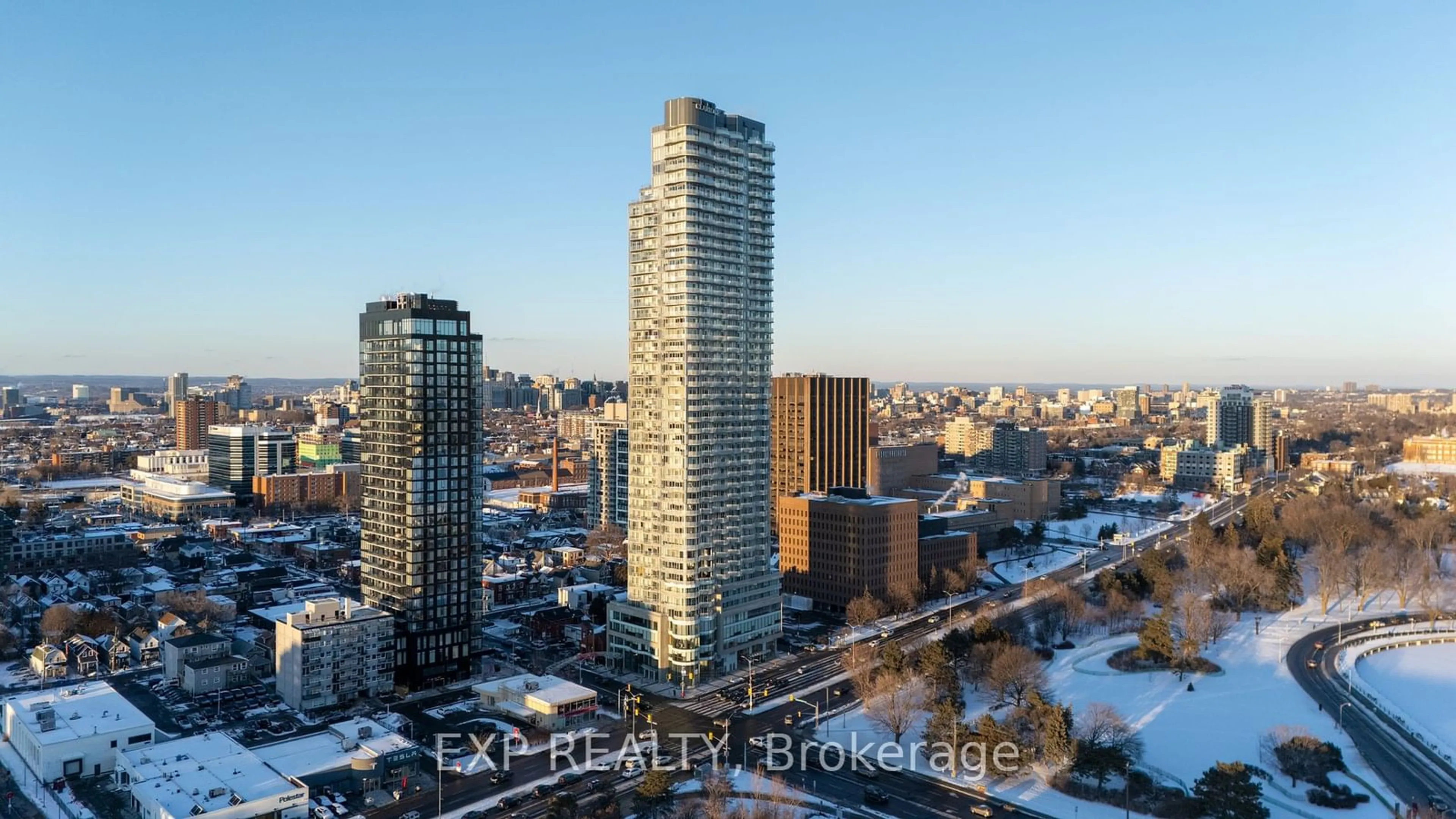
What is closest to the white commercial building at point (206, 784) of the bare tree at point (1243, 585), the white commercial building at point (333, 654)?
the white commercial building at point (333, 654)

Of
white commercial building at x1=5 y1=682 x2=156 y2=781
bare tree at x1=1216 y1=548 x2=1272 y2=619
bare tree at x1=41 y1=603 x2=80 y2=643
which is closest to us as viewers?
white commercial building at x1=5 y1=682 x2=156 y2=781

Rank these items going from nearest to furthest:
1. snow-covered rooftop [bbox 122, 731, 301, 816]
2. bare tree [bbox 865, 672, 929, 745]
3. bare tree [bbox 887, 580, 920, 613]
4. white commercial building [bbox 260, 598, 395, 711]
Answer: snow-covered rooftop [bbox 122, 731, 301, 816]
bare tree [bbox 865, 672, 929, 745]
white commercial building [bbox 260, 598, 395, 711]
bare tree [bbox 887, 580, 920, 613]

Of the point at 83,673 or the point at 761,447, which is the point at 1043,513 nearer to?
the point at 761,447

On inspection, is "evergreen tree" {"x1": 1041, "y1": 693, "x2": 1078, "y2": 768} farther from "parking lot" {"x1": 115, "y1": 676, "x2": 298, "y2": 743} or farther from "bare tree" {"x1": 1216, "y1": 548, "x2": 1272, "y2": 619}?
"bare tree" {"x1": 1216, "y1": 548, "x2": 1272, "y2": 619}

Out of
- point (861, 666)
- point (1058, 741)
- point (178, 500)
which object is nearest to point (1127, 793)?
point (1058, 741)

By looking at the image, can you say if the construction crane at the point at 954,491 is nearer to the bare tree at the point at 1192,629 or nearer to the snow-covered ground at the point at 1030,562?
the snow-covered ground at the point at 1030,562

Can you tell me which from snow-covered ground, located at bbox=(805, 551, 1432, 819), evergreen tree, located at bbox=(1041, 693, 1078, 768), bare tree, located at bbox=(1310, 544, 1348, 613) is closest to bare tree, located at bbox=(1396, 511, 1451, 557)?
bare tree, located at bbox=(1310, 544, 1348, 613)
